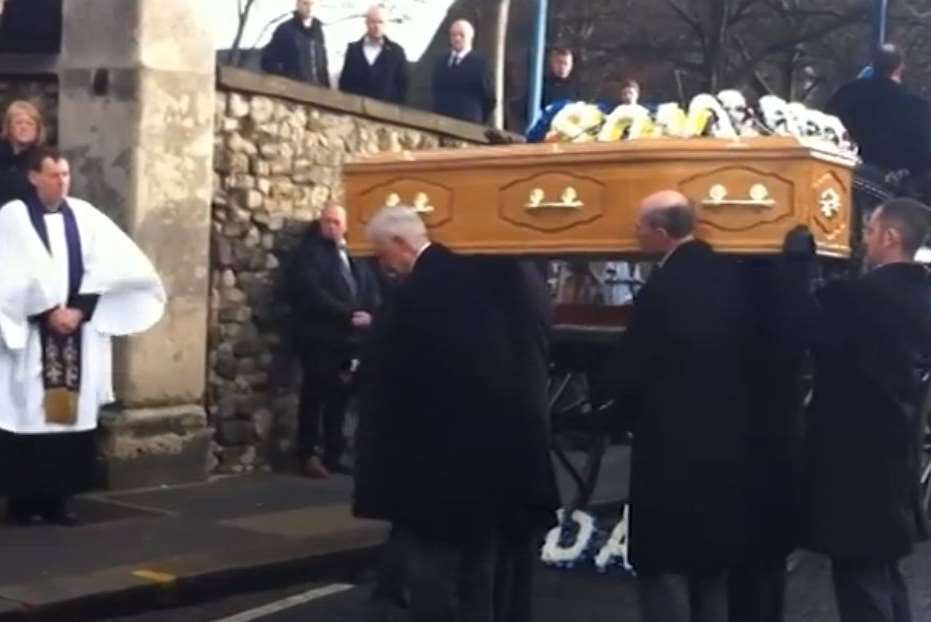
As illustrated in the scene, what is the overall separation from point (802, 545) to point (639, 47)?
26.9 m

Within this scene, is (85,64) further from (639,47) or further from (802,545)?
(639,47)

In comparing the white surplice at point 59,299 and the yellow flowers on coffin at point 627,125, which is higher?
the yellow flowers on coffin at point 627,125

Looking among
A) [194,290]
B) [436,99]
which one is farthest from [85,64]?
[436,99]

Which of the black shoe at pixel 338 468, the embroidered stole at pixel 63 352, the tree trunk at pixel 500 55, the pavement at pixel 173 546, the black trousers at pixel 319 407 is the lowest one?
the pavement at pixel 173 546

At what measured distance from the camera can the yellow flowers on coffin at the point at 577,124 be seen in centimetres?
820

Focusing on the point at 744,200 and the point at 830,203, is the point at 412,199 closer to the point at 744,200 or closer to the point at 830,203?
the point at 744,200

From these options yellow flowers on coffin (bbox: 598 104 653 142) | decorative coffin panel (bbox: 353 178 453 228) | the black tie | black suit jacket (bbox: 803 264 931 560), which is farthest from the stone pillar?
black suit jacket (bbox: 803 264 931 560)

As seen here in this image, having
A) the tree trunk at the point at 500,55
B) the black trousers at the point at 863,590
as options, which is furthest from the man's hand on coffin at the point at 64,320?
the tree trunk at the point at 500,55

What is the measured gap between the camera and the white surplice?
10258 mm

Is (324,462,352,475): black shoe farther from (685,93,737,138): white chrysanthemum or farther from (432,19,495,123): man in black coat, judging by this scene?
(685,93,737,138): white chrysanthemum

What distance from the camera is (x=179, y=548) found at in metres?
9.88

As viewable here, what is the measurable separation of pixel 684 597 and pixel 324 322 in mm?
5987

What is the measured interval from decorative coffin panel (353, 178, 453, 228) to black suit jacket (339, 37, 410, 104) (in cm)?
664

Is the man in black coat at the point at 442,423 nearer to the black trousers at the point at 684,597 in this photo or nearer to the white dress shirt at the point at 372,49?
the black trousers at the point at 684,597
